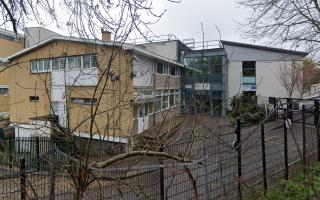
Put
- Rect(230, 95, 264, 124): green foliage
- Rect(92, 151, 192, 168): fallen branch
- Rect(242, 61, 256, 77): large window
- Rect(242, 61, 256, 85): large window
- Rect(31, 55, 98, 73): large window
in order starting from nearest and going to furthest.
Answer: Rect(92, 151, 192, 168): fallen branch
Rect(31, 55, 98, 73): large window
Rect(230, 95, 264, 124): green foliage
Rect(242, 61, 256, 85): large window
Rect(242, 61, 256, 77): large window

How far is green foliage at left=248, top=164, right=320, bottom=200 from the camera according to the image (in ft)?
18.1

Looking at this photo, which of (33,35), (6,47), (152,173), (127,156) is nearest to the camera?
(127,156)

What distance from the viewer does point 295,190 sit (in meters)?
6.01

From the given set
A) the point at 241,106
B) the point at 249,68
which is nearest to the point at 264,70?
the point at 249,68

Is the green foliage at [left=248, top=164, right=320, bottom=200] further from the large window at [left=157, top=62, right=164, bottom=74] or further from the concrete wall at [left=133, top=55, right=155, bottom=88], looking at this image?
the large window at [left=157, top=62, right=164, bottom=74]

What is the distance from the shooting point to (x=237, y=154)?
5133mm

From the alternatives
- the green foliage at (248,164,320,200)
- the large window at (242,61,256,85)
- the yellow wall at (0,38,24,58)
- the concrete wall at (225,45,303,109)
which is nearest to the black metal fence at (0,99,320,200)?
the green foliage at (248,164,320,200)

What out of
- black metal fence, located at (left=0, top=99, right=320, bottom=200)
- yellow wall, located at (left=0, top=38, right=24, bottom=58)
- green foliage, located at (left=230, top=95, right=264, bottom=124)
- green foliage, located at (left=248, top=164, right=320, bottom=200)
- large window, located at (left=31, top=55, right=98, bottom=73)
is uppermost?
yellow wall, located at (left=0, top=38, right=24, bottom=58)

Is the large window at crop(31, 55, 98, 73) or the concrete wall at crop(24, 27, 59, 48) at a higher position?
the concrete wall at crop(24, 27, 59, 48)

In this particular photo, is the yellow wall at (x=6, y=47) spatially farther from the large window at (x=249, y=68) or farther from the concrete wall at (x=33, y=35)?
the concrete wall at (x=33, y=35)

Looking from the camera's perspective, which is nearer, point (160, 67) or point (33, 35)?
point (33, 35)

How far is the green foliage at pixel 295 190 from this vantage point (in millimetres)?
5504

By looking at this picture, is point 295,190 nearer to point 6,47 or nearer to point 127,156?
point 127,156

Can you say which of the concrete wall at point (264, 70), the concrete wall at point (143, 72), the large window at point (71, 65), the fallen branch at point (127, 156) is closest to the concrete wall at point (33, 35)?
the large window at point (71, 65)
